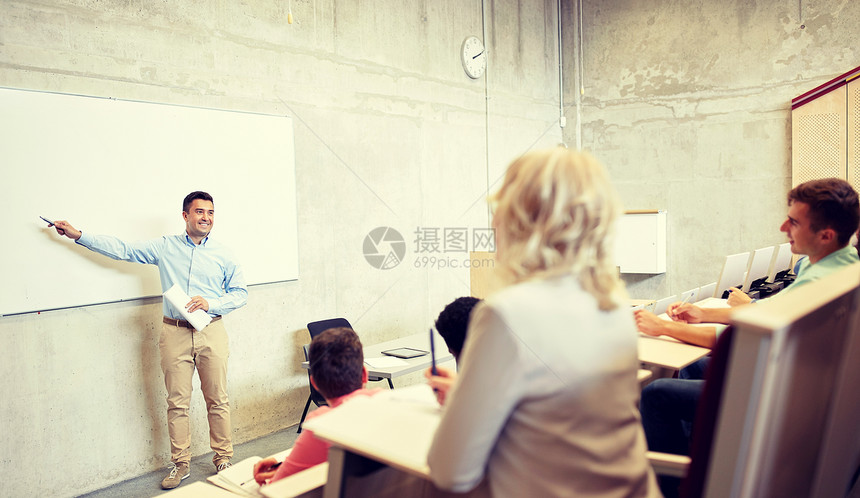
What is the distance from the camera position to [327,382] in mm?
1895

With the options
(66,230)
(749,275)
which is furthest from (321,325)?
(749,275)

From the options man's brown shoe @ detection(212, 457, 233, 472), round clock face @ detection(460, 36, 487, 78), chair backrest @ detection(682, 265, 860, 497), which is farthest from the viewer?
round clock face @ detection(460, 36, 487, 78)

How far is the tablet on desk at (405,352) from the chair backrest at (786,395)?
8.34ft

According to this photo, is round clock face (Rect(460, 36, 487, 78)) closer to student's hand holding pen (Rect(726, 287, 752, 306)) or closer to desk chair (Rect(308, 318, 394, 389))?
desk chair (Rect(308, 318, 394, 389))

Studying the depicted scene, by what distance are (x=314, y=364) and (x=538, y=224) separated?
1.12 metres

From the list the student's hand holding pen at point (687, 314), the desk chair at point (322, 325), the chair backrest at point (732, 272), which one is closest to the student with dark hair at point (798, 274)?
the student's hand holding pen at point (687, 314)

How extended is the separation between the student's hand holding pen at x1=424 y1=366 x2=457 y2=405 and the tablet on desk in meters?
2.28

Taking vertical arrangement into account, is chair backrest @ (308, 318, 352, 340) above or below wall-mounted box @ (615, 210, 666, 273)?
below

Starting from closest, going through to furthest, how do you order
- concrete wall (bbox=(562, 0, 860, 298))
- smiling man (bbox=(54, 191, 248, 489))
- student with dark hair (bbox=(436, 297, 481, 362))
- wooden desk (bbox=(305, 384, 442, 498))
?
wooden desk (bbox=(305, 384, 442, 498)) < student with dark hair (bbox=(436, 297, 481, 362)) < smiling man (bbox=(54, 191, 248, 489)) < concrete wall (bbox=(562, 0, 860, 298))

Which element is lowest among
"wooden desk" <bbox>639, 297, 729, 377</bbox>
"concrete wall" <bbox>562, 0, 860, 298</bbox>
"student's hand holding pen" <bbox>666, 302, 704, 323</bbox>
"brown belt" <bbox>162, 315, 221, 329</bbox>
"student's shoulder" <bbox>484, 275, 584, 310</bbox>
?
"brown belt" <bbox>162, 315, 221, 329</bbox>

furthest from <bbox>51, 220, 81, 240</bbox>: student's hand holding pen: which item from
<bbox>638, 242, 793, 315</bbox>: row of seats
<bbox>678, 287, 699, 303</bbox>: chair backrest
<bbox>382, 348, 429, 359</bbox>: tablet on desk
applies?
<bbox>678, 287, 699, 303</bbox>: chair backrest

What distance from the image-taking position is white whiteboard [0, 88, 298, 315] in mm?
3271

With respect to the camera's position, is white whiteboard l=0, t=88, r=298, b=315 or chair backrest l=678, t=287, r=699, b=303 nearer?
white whiteboard l=0, t=88, r=298, b=315

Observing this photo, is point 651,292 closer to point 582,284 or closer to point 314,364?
point 314,364
